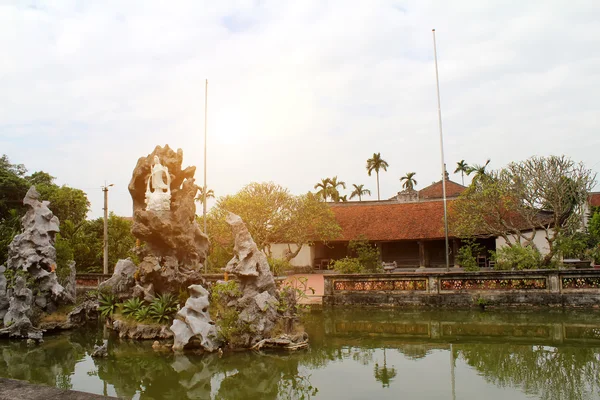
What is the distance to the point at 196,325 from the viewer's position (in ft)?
33.8

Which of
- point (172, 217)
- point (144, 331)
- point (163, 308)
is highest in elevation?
point (172, 217)

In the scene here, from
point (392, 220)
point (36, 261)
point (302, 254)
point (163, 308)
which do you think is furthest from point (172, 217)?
point (392, 220)

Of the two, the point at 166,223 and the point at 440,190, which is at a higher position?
the point at 440,190

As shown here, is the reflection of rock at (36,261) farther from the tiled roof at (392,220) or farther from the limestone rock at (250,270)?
the tiled roof at (392,220)

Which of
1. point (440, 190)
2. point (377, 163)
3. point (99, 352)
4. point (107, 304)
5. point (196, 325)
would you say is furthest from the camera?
point (377, 163)

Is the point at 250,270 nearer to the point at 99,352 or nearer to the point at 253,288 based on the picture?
the point at 253,288

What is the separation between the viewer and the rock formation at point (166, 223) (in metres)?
12.7

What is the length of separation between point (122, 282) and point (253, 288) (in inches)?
185

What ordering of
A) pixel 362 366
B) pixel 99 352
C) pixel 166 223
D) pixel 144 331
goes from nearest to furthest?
1. pixel 362 366
2. pixel 99 352
3. pixel 144 331
4. pixel 166 223

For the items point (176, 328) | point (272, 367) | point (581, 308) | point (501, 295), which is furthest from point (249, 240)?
point (581, 308)

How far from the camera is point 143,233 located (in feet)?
41.7

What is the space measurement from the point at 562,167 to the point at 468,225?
4.95 m

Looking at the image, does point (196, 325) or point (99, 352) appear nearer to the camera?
point (99, 352)

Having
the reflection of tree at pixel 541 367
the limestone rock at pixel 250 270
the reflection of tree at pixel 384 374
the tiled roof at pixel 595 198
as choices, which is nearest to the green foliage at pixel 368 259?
the limestone rock at pixel 250 270
